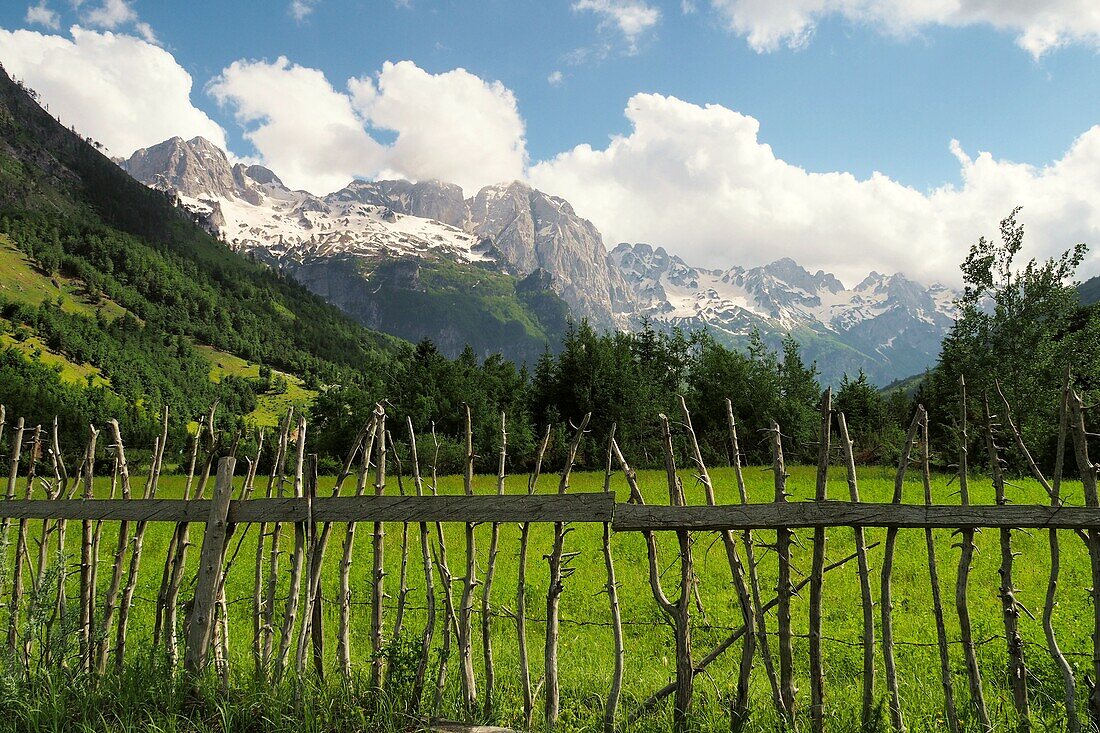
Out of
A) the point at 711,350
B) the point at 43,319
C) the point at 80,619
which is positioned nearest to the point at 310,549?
the point at 80,619

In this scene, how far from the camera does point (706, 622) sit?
25.4 feet

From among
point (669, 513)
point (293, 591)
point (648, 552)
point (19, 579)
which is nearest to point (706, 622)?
point (648, 552)

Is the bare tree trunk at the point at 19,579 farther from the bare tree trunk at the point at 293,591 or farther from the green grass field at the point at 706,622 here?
the bare tree trunk at the point at 293,591

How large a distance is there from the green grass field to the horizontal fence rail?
14.7 inches

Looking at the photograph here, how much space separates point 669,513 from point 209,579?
392cm

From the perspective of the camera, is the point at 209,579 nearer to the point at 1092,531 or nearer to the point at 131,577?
the point at 131,577

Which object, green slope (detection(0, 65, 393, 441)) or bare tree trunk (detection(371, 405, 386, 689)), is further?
green slope (detection(0, 65, 393, 441))

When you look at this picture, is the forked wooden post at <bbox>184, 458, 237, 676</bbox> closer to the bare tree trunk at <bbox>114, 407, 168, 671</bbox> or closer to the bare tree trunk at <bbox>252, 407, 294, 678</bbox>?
the bare tree trunk at <bbox>252, 407, 294, 678</bbox>

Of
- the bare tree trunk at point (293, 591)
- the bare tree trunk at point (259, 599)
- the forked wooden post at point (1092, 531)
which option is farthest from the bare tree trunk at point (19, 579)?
the forked wooden post at point (1092, 531)

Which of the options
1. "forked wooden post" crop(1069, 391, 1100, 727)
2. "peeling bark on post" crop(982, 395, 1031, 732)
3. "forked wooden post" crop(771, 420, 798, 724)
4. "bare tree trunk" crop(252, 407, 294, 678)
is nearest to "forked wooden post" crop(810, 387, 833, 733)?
"forked wooden post" crop(771, 420, 798, 724)

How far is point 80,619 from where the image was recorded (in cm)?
592

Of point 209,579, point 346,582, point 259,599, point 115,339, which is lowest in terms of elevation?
point 259,599

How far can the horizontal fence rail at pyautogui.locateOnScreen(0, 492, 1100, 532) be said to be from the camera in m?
3.95

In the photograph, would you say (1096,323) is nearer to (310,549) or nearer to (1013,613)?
(1013,613)
